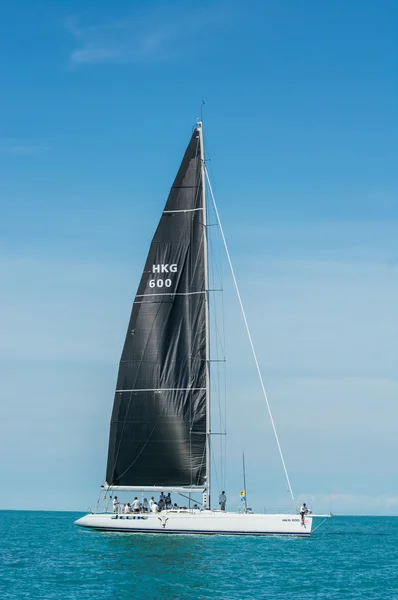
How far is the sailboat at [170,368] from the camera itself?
5062 cm

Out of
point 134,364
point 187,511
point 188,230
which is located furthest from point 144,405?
point 188,230

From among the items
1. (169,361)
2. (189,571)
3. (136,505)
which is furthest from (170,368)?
(189,571)

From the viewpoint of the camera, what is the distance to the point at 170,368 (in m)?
51.6

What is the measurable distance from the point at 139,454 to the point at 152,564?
11180 millimetres

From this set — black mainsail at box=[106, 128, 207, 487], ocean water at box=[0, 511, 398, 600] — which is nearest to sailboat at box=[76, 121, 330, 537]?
black mainsail at box=[106, 128, 207, 487]

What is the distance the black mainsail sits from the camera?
50844mm

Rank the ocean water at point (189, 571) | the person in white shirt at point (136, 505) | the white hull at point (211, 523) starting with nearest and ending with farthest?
1. the ocean water at point (189, 571)
2. the white hull at point (211, 523)
3. the person in white shirt at point (136, 505)

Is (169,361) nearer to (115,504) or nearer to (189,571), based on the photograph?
(115,504)

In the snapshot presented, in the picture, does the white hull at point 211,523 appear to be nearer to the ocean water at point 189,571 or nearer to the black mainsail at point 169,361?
the ocean water at point 189,571

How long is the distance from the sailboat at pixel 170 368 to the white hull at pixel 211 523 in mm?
1269

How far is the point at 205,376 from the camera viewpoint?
167 feet

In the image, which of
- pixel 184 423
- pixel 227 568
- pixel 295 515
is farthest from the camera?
pixel 184 423

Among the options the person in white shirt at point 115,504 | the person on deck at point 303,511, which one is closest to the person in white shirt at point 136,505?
the person in white shirt at point 115,504

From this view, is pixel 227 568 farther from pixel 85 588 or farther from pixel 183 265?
pixel 183 265
